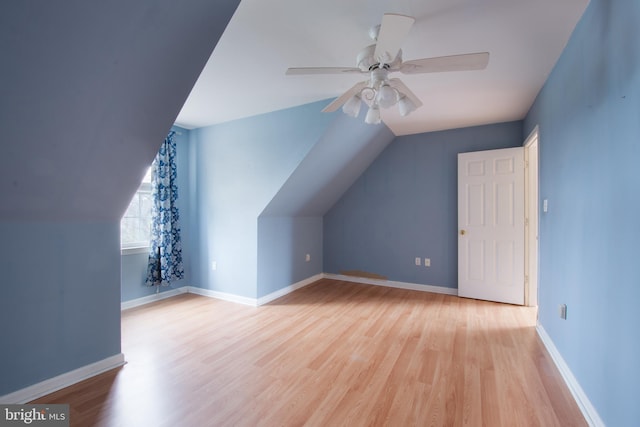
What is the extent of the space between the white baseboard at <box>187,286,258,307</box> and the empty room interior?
0.23 ft

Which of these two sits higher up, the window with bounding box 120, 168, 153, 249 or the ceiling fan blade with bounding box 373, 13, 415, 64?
the ceiling fan blade with bounding box 373, 13, 415, 64

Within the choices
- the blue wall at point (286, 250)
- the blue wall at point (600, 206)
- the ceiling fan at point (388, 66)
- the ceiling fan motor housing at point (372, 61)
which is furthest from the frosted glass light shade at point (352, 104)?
the blue wall at point (286, 250)

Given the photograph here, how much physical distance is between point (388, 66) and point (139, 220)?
136 inches

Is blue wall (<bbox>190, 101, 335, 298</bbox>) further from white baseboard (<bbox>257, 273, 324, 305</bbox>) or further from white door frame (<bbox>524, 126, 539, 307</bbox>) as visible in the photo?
white door frame (<bbox>524, 126, 539, 307</bbox>)

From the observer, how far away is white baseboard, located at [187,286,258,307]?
3.48m

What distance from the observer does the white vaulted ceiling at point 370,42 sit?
5.20 ft

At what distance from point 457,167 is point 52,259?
4.33 m

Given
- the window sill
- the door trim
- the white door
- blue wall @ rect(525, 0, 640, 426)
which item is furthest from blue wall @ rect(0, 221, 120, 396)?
the door trim

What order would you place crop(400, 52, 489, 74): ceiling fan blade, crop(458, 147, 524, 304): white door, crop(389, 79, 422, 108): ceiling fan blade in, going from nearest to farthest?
crop(400, 52, 489, 74): ceiling fan blade, crop(389, 79, 422, 108): ceiling fan blade, crop(458, 147, 524, 304): white door

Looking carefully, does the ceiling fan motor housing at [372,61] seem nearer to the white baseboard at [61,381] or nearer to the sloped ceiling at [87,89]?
the sloped ceiling at [87,89]

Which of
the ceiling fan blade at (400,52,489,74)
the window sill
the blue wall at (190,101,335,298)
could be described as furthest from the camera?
the window sill

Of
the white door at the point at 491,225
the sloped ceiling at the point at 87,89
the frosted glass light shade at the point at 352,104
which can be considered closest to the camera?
the sloped ceiling at the point at 87,89

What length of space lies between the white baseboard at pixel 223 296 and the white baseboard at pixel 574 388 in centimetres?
292

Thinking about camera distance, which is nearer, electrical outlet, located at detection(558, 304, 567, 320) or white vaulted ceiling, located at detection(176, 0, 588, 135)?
white vaulted ceiling, located at detection(176, 0, 588, 135)
